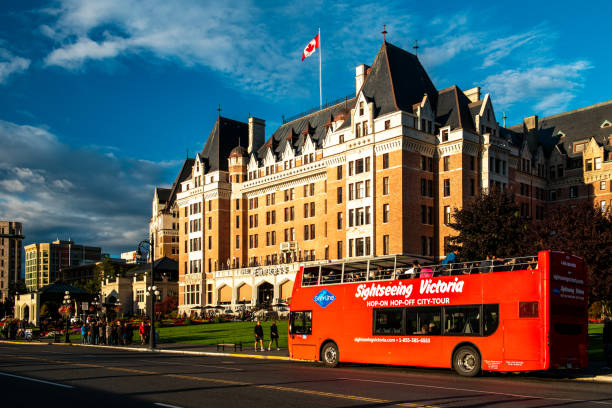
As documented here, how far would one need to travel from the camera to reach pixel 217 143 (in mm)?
86375

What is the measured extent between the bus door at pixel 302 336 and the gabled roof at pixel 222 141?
5836 centimetres

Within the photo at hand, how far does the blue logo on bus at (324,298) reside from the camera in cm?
2620

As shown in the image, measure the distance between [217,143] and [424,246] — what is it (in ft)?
125

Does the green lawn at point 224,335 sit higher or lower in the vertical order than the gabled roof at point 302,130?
lower

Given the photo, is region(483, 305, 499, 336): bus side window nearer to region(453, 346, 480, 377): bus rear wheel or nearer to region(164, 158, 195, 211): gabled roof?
region(453, 346, 480, 377): bus rear wheel

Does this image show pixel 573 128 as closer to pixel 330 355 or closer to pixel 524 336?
pixel 330 355

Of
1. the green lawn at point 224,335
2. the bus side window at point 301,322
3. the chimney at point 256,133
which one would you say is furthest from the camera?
the chimney at point 256,133

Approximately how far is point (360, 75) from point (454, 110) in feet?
42.0

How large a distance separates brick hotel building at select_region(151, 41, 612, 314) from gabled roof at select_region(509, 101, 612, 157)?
17 cm

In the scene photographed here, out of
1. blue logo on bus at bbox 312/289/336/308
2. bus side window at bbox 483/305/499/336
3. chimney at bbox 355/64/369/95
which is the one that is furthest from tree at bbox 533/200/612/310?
chimney at bbox 355/64/369/95

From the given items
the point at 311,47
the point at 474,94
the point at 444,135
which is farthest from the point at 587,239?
the point at 311,47

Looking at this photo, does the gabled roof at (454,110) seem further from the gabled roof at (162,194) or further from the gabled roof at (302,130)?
the gabled roof at (162,194)

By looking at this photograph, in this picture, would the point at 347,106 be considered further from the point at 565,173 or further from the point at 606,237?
the point at 606,237

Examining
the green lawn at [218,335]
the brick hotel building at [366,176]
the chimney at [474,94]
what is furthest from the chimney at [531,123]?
the green lawn at [218,335]
